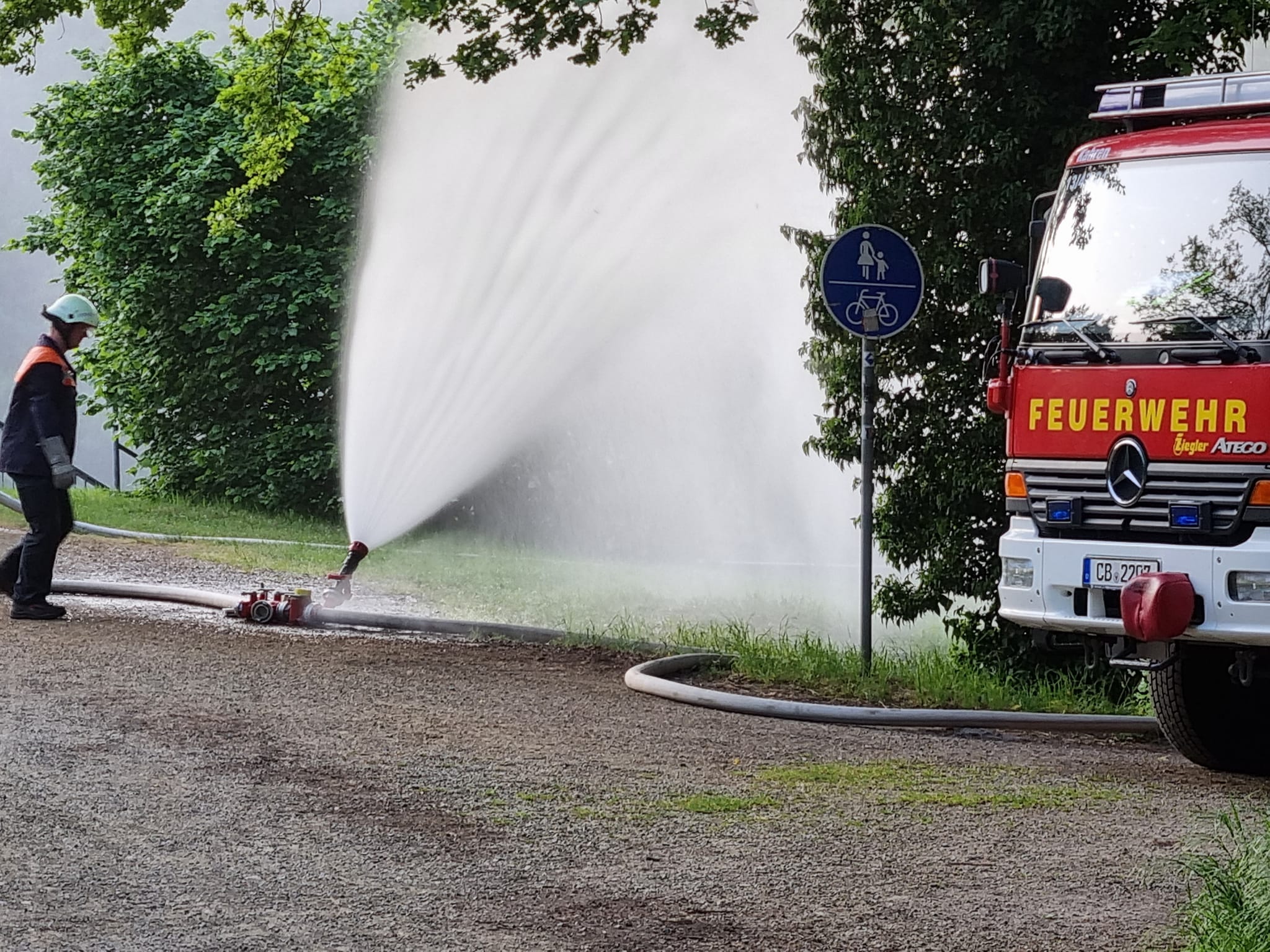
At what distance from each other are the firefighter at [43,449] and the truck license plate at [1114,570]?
6.92 m

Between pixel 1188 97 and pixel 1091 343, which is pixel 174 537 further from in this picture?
pixel 1188 97

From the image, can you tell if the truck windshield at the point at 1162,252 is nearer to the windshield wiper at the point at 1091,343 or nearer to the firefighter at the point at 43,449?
the windshield wiper at the point at 1091,343

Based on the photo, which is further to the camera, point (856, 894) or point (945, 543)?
point (945, 543)

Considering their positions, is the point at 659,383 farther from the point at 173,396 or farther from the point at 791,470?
the point at 173,396

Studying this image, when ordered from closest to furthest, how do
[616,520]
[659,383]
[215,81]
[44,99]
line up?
1. [659,383]
2. [616,520]
3. [215,81]
4. [44,99]

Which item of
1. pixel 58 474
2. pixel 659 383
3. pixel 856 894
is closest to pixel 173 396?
pixel 659 383

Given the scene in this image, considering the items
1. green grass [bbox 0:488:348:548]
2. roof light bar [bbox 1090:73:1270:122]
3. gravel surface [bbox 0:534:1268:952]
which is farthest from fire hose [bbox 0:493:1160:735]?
green grass [bbox 0:488:348:548]

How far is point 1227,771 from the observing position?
8617 mm

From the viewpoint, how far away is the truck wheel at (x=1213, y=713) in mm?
8445

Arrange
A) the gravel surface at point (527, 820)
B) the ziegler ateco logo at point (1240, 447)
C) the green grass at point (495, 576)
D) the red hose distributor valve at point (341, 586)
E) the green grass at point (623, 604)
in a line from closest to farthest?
1. the gravel surface at point (527, 820)
2. the ziegler ateco logo at point (1240, 447)
3. the green grass at point (623, 604)
4. the red hose distributor valve at point (341, 586)
5. the green grass at point (495, 576)

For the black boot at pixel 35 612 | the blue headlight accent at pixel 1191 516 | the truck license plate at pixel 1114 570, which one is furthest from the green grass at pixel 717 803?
the black boot at pixel 35 612

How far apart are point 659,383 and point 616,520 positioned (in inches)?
116

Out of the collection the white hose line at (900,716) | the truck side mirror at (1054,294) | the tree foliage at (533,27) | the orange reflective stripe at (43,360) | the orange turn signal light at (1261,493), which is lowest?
the white hose line at (900,716)

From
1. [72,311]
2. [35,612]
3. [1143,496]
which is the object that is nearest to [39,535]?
[35,612]
